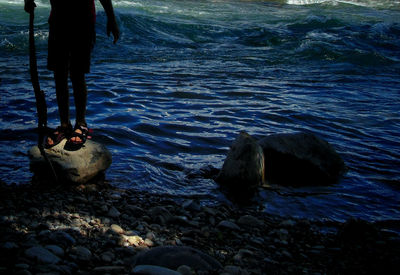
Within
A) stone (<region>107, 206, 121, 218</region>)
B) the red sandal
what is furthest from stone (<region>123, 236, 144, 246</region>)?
the red sandal

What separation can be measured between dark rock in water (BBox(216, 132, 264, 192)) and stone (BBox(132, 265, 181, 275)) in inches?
84.1

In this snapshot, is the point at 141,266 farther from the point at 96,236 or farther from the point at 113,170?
the point at 113,170

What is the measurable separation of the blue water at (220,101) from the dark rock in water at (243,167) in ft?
0.65

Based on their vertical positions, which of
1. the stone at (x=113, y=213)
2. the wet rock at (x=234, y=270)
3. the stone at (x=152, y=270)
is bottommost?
the stone at (x=113, y=213)

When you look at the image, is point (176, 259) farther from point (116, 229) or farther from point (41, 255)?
point (41, 255)

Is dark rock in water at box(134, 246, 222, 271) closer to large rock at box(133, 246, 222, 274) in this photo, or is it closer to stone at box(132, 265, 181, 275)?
large rock at box(133, 246, 222, 274)

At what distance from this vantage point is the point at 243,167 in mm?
4828

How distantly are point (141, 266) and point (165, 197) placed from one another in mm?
1700

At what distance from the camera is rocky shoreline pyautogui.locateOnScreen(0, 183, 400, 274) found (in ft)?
9.55

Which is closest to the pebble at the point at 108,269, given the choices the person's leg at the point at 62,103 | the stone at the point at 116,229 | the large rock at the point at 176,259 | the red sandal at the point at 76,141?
the large rock at the point at 176,259

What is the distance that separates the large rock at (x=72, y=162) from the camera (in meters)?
4.41

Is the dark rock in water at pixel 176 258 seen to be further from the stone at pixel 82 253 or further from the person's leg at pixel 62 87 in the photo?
the person's leg at pixel 62 87

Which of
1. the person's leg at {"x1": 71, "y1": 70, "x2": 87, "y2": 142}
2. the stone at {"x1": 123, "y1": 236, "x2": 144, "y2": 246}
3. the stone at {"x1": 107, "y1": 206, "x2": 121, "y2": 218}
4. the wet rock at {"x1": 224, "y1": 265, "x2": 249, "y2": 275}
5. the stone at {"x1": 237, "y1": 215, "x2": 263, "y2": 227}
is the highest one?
the person's leg at {"x1": 71, "y1": 70, "x2": 87, "y2": 142}

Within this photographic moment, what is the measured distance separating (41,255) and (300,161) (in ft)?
10.9
